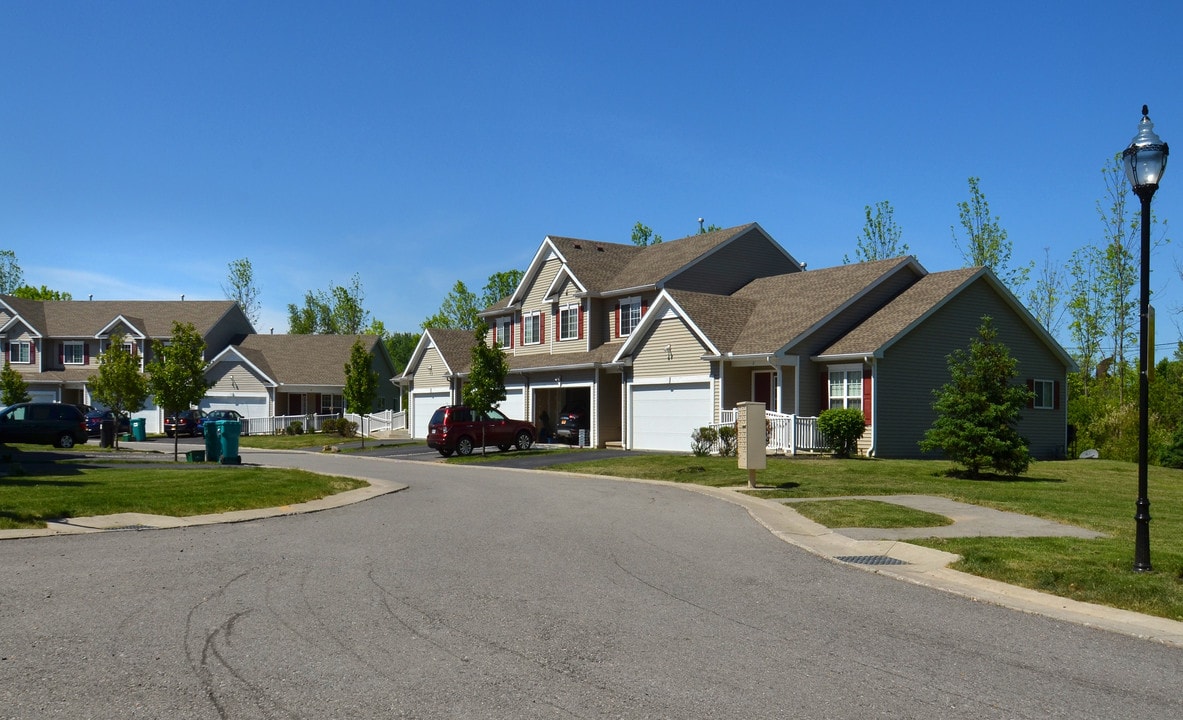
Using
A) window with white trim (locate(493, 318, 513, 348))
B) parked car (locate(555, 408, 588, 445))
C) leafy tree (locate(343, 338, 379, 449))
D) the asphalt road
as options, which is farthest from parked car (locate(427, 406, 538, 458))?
the asphalt road

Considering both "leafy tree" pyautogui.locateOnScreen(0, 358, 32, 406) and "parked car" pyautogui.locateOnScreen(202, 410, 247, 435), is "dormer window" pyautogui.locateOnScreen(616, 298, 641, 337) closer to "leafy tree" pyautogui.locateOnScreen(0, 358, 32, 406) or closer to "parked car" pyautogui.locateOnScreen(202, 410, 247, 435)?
"parked car" pyautogui.locateOnScreen(202, 410, 247, 435)

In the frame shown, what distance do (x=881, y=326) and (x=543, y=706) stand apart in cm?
2827

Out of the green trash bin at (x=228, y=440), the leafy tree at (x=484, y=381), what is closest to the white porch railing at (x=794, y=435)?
the leafy tree at (x=484, y=381)

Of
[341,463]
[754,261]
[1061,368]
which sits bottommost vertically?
[341,463]

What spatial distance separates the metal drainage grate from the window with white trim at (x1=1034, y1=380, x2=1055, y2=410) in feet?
86.5

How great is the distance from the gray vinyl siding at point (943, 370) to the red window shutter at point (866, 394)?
0.97 feet

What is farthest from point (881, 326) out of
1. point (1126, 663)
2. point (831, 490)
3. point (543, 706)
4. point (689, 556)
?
point (543, 706)

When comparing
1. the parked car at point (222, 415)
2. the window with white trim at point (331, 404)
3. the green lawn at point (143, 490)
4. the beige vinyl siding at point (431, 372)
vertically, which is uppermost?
the beige vinyl siding at point (431, 372)

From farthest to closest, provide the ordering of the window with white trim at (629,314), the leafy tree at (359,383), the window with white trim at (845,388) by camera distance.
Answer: the leafy tree at (359,383) → the window with white trim at (629,314) → the window with white trim at (845,388)

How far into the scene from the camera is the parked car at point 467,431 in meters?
36.4

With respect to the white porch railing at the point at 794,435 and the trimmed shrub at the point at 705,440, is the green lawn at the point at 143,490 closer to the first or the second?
the trimmed shrub at the point at 705,440

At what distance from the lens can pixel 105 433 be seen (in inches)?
1593

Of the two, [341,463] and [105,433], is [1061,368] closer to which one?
[341,463]

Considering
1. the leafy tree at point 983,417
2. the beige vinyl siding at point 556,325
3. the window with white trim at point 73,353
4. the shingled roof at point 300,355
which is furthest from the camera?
the window with white trim at point 73,353
